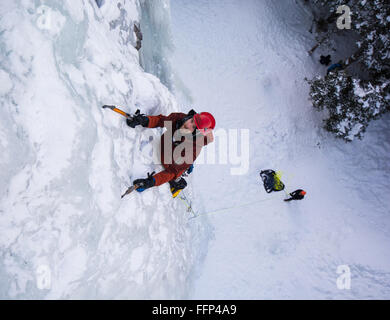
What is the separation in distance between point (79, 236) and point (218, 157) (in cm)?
510

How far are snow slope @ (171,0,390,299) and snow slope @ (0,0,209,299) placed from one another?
290 centimetres

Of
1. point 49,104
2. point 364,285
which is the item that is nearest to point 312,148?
point 364,285

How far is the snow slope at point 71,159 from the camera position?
1751mm

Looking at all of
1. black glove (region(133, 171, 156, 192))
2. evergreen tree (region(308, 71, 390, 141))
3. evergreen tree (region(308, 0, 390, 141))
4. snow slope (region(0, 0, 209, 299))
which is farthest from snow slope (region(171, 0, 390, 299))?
black glove (region(133, 171, 156, 192))

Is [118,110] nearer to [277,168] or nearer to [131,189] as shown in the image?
[131,189]

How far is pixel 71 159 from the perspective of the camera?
200 cm

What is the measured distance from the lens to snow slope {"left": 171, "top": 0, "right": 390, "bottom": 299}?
17.6ft

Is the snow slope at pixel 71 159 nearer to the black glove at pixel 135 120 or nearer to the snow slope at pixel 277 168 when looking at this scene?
the black glove at pixel 135 120

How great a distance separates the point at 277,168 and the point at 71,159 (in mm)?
6306

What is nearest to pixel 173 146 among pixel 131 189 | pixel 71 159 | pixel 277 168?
pixel 131 189

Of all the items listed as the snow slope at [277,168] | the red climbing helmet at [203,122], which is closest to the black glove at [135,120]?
the red climbing helmet at [203,122]

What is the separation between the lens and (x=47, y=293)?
209cm

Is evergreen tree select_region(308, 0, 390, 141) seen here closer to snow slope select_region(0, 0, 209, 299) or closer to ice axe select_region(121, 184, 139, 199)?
snow slope select_region(0, 0, 209, 299)

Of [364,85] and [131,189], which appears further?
[364,85]
